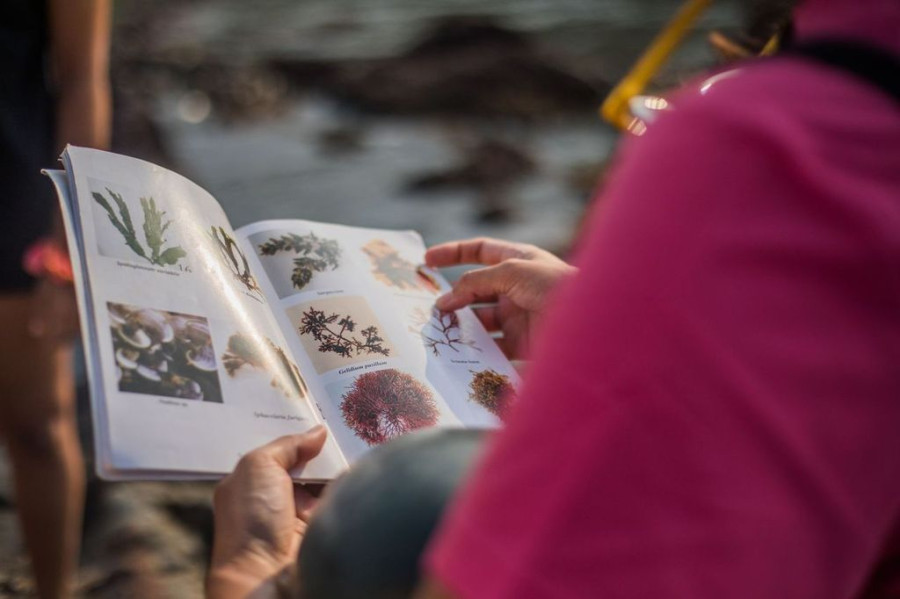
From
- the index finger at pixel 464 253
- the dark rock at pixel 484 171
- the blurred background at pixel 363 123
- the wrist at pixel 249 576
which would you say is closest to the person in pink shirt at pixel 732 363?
the wrist at pixel 249 576

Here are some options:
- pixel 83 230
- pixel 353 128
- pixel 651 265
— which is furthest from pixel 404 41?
pixel 651 265

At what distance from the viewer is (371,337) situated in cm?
114

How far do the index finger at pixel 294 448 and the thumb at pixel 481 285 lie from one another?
1.20 feet

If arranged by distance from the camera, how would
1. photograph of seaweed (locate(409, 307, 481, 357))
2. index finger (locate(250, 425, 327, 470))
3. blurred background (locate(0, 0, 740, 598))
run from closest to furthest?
index finger (locate(250, 425, 327, 470)) < photograph of seaweed (locate(409, 307, 481, 357)) < blurred background (locate(0, 0, 740, 598))

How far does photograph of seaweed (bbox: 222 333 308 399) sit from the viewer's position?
95 centimetres

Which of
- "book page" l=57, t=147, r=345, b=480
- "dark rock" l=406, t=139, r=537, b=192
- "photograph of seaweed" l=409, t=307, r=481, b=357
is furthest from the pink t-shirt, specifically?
"dark rock" l=406, t=139, r=537, b=192

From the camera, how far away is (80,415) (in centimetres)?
226

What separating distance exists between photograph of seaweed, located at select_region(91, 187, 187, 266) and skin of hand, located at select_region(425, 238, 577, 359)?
1.34ft

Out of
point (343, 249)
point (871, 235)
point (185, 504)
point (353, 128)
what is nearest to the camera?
point (871, 235)

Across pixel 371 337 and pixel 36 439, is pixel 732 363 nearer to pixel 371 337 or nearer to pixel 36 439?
pixel 371 337

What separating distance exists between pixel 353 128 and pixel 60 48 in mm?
3469

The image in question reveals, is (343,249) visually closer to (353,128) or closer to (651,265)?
(651,265)

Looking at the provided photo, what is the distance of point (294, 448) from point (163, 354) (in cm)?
17

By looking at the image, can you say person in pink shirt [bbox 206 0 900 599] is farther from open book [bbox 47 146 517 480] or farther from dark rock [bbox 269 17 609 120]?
dark rock [bbox 269 17 609 120]
